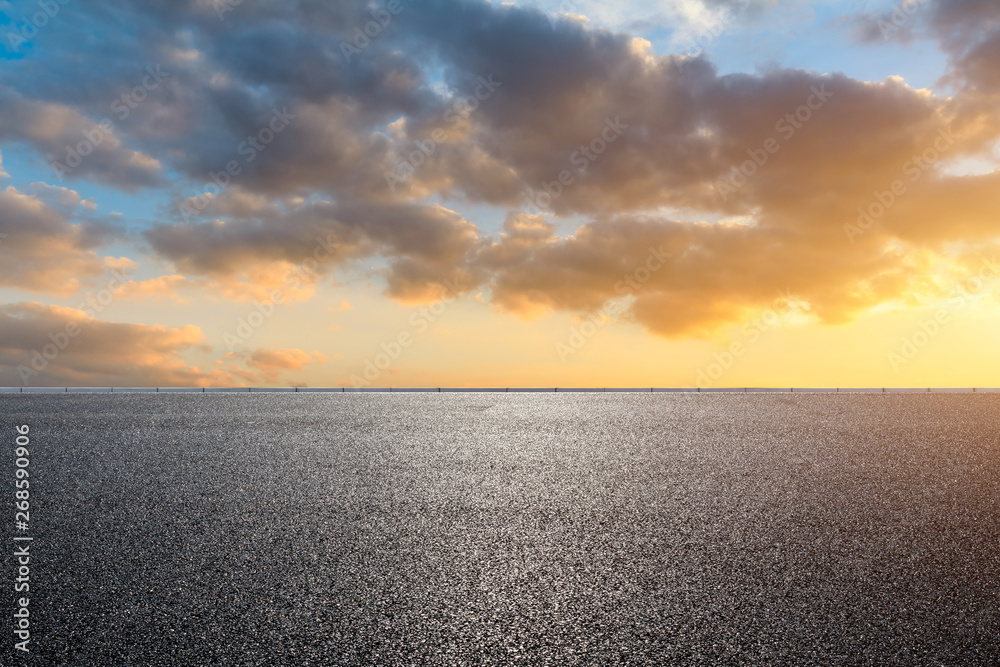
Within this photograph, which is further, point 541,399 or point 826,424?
point 541,399

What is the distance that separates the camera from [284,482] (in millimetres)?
5832

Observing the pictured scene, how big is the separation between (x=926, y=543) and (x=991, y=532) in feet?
2.42

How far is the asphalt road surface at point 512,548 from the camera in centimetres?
305

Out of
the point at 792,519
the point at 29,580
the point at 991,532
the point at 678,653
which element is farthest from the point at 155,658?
the point at 991,532

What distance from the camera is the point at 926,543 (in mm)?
4410

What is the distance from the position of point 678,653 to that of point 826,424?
7.32m

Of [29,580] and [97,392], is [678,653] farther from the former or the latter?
[97,392]

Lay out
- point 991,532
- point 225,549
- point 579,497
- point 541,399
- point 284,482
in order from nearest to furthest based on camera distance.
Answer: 1. point 225,549
2. point 991,532
3. point 579,497
4. point 284,482
5. point 541,399

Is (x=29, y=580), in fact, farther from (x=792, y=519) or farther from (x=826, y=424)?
(x=826, y=424)

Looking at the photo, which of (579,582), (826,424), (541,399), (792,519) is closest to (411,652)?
(579,582)

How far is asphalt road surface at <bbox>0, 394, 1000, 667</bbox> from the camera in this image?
10.0 ft

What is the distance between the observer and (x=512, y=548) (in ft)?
13.5

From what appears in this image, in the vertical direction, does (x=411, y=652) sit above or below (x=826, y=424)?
below

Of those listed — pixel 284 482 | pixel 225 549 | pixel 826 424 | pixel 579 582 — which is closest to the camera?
pixel 579 582
